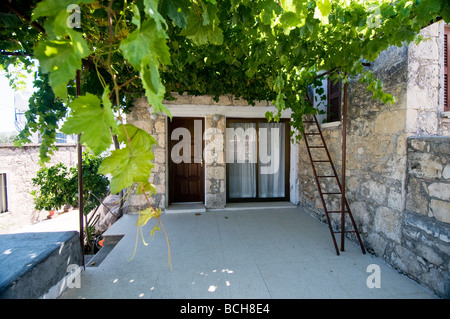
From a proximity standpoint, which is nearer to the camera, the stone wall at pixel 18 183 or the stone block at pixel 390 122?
the stone block at pixel 390 122

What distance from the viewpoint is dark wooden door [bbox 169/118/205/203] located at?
4.79 m

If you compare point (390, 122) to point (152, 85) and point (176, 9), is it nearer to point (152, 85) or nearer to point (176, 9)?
point (176, 9)

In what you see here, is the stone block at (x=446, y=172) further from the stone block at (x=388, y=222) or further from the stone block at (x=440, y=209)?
the stone block at (x=388, y=222)

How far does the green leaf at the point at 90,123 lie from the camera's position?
0.67 m

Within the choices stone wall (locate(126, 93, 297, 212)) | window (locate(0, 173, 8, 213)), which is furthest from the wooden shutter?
window (locate(0, 173, 8, 213))

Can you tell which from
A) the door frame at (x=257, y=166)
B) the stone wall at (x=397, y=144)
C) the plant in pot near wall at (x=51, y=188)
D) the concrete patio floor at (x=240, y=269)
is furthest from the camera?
the door frame at (x=257, y=166)

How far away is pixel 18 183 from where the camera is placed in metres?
7.14

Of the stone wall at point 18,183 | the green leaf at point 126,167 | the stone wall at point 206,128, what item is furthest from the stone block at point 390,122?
the stone wall at point 18,183

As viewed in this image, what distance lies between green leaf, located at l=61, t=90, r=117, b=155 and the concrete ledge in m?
1.49

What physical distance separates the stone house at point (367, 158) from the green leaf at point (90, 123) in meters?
2.69

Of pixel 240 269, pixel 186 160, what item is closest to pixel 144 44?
pixel 240 269

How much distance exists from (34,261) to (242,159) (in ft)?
12.7

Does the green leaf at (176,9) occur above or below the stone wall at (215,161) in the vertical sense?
above

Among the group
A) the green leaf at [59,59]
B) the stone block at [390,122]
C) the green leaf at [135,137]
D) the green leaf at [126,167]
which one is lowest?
the green leaf at [126,167]
